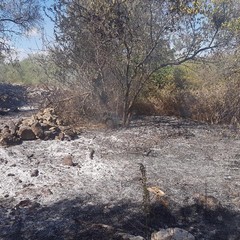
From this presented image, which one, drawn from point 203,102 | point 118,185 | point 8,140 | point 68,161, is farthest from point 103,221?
point 203,102

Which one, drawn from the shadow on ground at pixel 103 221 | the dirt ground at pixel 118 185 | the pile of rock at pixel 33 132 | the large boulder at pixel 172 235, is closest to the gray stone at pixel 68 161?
the dirt ground at pixel 118 185

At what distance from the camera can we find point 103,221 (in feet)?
14.1

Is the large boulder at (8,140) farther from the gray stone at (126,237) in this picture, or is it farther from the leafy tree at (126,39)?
the gray stone at (126,237)

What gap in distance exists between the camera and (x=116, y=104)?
9.70 meters

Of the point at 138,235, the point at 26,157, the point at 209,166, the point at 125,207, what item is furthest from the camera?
the point at 26,157

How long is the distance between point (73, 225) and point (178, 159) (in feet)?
9.71

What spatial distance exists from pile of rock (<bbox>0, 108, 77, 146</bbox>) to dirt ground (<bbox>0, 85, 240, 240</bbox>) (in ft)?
0.65

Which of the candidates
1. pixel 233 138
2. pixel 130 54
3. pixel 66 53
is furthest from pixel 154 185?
pixel 66 53

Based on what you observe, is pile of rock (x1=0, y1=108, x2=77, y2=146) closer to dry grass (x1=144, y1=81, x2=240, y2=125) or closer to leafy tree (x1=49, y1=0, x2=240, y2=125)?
leafy tree (x1=49, y1=0, x2=240, y2=125)

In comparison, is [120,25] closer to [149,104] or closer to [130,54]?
[130,54]

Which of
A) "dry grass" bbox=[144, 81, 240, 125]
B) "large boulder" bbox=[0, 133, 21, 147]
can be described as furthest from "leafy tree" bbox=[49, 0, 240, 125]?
"large boulder" bbox=[0, 133, 21, 147]

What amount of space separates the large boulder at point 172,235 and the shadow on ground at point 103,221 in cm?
22

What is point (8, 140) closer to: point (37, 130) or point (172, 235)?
point (37, 130)

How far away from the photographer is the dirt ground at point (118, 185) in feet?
13.9
